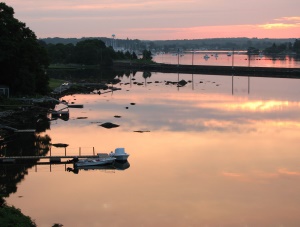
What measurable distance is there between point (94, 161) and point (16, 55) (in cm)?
3273

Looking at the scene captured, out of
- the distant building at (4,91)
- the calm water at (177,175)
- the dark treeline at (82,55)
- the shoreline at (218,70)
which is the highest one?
the dark treeline at (82,55)

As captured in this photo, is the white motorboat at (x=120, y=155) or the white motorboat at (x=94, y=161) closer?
the white motorboat at (x=94, y=161)

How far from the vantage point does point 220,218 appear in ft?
87.6

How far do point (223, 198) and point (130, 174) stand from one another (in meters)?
7.30

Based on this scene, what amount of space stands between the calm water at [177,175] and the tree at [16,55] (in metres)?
7.26

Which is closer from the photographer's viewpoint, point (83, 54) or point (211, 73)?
point (211, 73)

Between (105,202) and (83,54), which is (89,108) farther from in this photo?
(83,54)

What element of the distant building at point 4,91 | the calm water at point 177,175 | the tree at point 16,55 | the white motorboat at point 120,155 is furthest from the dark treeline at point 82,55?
the white motorboat at point 120,155

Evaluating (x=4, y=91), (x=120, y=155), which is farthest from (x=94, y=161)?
(x=4, y=91)

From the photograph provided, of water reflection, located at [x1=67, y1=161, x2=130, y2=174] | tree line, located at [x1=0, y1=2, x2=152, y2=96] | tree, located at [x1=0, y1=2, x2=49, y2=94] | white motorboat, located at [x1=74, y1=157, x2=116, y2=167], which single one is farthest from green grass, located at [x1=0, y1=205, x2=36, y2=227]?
tree, located at [x1=0, y1=2, x2=49, y2=94]

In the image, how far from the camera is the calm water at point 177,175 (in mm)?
27172

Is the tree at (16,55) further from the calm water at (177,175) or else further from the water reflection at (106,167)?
the water reflection at (106,167)

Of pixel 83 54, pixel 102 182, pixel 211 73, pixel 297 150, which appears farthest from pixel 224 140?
pixel 83 54

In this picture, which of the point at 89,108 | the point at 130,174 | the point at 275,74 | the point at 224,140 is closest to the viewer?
the point at 130,174
